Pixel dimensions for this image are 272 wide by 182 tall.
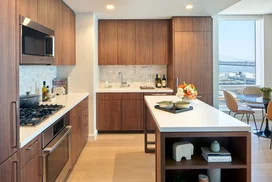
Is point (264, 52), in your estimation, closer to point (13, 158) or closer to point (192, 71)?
point (192, 71)

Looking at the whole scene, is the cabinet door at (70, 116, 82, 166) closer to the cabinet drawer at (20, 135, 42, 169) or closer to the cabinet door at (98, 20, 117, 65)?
the cabinet drawer at (20, 135, 42, 169)

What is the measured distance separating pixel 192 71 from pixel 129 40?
147 centimetres

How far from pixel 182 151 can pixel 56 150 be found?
1.23 metres

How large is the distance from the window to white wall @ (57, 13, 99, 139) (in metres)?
3.30

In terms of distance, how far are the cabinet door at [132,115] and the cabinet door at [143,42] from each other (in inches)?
35.7

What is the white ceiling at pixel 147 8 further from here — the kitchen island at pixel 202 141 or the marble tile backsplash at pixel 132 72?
the kitchen island at pixel 202 141

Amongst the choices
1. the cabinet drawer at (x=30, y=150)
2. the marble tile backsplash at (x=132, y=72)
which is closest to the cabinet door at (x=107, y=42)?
the marble tile backsplash at (x=132, y=72)

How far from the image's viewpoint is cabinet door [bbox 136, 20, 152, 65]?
5375 millimetres

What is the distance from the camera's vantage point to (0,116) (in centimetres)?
141

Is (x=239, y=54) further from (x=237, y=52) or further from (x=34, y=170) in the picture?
(x=34, y=170)

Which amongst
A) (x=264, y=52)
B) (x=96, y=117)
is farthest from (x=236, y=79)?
(x=96, y=117)

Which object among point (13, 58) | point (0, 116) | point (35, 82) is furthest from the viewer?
point (35, 82)

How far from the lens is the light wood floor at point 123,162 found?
315 centimetres

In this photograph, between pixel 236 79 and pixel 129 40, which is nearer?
pixel 129 40
